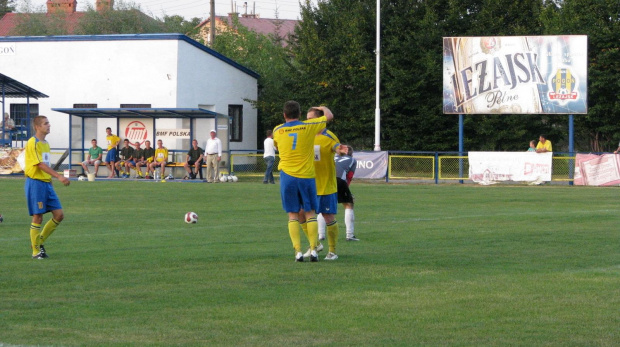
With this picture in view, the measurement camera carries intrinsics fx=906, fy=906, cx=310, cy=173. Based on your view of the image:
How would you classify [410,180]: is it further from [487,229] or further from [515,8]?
[487,229]

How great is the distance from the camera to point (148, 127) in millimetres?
37750

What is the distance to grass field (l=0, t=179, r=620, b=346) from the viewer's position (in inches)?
269

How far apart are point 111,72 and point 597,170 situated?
22260 millimetres

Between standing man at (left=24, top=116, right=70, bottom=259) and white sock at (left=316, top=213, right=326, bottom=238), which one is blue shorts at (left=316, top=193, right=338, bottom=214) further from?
standing man at (left=24, top=116, right=70, bottom=259)

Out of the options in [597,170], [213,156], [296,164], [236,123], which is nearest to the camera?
[296,164]

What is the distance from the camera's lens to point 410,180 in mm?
35906

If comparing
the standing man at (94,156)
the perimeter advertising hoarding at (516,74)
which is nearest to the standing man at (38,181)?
the standing man at (94,156)

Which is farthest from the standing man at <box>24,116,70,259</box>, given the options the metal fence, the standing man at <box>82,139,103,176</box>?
the standing man at <box>82,139,103,176</box>

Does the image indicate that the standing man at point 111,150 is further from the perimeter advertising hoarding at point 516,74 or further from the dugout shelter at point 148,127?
the perimeter advertising hoarding at point 516,74

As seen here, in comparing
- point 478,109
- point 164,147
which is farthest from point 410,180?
point 164,147

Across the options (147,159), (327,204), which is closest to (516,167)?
(147,159)

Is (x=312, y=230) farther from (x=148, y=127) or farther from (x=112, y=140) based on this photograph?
(x=148, y=127)

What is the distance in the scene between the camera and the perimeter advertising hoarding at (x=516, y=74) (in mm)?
34500

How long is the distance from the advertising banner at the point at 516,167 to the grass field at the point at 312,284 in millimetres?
15460
